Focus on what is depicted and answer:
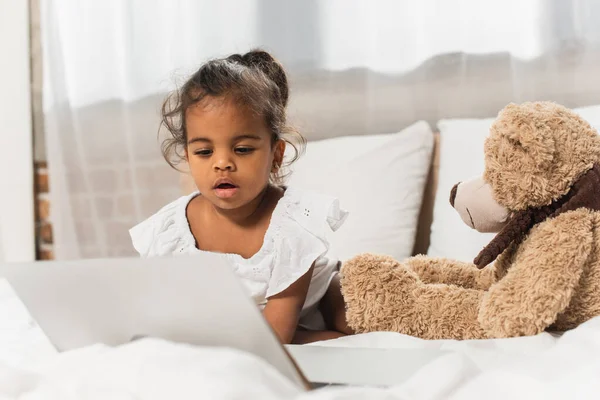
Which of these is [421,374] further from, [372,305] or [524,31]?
[524,31]

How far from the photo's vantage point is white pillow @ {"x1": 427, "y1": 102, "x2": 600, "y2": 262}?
1.27m

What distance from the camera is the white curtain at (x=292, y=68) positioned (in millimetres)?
1491

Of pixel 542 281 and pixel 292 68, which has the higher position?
pixel 292 68

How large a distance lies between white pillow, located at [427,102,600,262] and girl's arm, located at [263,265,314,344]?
0.39m

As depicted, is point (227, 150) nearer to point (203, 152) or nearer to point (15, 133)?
point (203, 152)

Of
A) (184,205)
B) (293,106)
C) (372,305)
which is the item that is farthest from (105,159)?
(372,305)

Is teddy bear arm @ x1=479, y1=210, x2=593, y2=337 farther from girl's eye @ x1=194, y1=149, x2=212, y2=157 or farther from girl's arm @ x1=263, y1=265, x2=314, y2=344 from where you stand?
girl's eye @ x1=194, y1=149, x2=212, y2=157

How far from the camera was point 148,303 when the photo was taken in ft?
1.76

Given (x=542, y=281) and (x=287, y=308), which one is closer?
(x=542, y=281)

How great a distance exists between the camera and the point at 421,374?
1.73ft

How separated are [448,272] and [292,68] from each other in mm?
903

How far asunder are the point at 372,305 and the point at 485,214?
208 millimetres

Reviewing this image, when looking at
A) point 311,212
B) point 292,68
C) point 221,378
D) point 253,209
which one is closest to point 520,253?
point 311,212

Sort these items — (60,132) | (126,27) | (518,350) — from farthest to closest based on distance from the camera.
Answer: (60,132), (126,27), (518,350)
